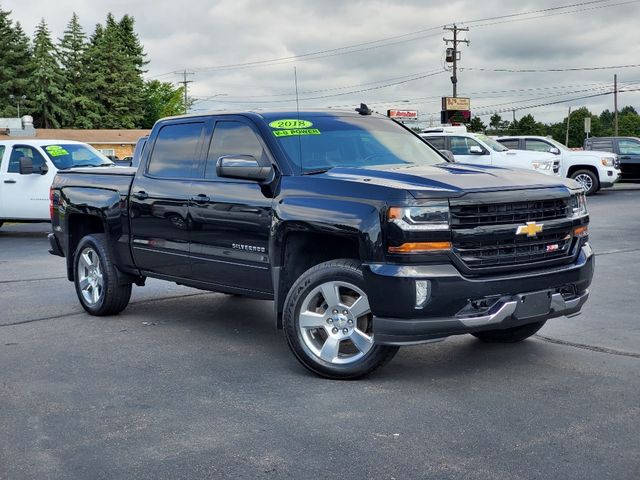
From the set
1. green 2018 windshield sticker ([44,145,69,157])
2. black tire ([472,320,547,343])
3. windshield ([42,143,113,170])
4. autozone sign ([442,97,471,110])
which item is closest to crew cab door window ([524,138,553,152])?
windshield ([42,143,113,170])

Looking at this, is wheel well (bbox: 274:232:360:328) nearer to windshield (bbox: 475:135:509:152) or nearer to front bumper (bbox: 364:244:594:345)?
front bumper (bbox: 364:244:594:345)

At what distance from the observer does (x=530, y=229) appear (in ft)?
18.7

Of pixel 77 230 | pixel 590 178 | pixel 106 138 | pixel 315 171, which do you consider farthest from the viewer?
pixel 106 138

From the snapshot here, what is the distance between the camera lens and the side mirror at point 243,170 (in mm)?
6199

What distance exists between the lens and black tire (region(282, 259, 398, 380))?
5648 mm

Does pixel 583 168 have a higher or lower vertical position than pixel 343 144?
lower

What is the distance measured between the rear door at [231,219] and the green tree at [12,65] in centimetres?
8342

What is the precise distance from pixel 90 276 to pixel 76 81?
89244 mm

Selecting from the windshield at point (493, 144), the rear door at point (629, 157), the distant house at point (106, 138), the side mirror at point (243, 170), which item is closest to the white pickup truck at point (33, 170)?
the side mirror at point (243, 170)

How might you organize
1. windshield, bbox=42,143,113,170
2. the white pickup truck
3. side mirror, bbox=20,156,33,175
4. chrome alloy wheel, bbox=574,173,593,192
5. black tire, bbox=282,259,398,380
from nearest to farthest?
black tire, bbox=282,259,398,380
side mirror, bbox=20,156,33,175
the white pickup truck
windshield, bbox=42,143,113,170
chrome alloy wheel, bbox=574,173,593,192

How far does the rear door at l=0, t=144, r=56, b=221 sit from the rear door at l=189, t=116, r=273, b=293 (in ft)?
33.3

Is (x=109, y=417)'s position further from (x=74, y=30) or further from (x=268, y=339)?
(x=74, y=30)

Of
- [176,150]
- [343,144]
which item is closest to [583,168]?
[176,150]

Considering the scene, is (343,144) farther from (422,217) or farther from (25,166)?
(25,166)
